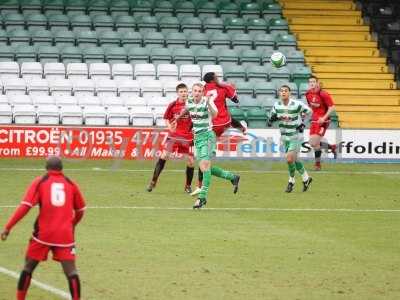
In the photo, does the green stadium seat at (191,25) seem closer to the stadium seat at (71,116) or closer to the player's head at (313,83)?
the stadium seat at (71,116)

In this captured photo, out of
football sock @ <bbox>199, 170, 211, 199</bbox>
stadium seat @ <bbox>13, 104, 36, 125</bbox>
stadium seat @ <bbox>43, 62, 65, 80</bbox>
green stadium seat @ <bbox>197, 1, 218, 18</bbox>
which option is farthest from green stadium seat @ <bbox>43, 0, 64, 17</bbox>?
football sock @ <bbox>199, 170, 211, 199</bbox>

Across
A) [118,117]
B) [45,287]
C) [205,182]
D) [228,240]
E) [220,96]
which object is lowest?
[228,240]

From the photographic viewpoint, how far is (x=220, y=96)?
23672mm

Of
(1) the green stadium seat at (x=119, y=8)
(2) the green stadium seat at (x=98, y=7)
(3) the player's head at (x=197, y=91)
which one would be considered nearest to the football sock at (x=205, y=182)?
(3) the player's head at (x=197, y=91)

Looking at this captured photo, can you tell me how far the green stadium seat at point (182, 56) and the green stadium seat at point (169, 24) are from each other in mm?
1435

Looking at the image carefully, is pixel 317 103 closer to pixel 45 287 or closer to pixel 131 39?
pixel 131 39

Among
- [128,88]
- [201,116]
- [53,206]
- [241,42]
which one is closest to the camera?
[53,206]

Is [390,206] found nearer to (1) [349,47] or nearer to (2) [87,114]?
(2) [87,114]

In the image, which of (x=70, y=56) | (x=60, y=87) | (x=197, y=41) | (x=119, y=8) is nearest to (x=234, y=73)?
(x=197, y=41)

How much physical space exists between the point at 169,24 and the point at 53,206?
26.4 metres

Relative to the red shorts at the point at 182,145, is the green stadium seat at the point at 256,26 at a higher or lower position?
higher

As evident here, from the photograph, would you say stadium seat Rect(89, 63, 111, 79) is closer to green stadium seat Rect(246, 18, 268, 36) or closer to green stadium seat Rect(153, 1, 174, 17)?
green stadium seat Rect(153, 1, 174, 17)

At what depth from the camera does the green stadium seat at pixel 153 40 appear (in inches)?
1417

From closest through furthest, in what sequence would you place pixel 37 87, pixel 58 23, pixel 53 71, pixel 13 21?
pixel 37 87 → pixel 53 71 → pixel 13 21 → pixel 58 23
